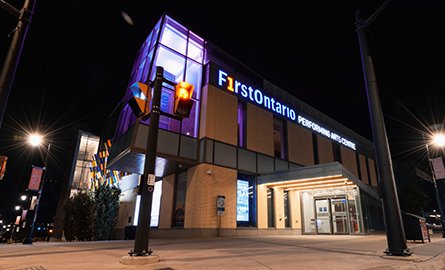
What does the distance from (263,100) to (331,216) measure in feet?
36.7

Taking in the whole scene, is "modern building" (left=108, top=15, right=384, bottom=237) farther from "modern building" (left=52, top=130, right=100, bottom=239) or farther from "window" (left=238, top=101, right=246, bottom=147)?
"modern building" (left=52, top=130, right=100, bottom=239)

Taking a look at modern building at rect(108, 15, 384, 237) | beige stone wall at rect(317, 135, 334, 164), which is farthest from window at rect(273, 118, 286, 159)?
beige stone wall at rect(317, 135, 334, 164)

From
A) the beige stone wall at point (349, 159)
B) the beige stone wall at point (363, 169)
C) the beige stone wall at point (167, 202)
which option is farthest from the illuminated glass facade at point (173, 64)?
the beige stone wall at point (363, 169)

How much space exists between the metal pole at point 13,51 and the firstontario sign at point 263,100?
13.7 m

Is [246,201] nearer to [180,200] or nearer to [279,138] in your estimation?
[180,200]

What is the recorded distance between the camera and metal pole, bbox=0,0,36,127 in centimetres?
602

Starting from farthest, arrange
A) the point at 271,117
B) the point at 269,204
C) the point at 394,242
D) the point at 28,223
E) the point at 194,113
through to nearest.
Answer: the point at 271,117 < the point at 269,204 < the point at 194,113 < the point at 28,223 < the point at 394,242

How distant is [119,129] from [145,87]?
13.9m

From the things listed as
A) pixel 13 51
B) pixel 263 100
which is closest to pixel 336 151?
pixel 263 100

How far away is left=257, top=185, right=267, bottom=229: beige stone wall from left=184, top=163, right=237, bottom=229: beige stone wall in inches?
96.9

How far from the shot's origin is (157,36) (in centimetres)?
1941

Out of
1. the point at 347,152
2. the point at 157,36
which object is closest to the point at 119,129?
the point at 157,36

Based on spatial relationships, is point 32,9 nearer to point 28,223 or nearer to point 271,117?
point 28,223

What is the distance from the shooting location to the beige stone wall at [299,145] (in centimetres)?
2385
